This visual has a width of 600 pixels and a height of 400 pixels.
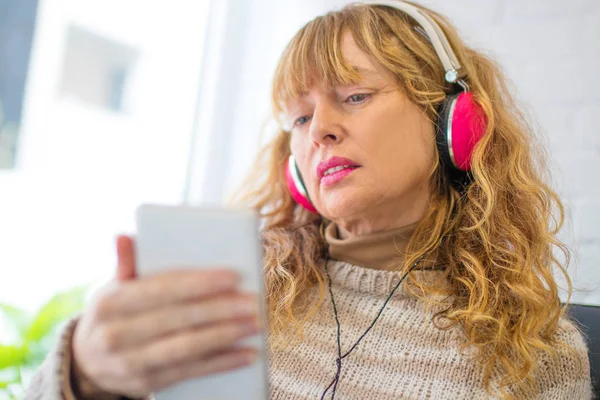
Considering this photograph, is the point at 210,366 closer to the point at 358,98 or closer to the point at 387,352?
the point at 387,352

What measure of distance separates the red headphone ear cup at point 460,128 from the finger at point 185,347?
0.56 m

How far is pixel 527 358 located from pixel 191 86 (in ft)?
4.01

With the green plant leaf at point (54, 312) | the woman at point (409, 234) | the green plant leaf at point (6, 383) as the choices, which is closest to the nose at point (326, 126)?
the woman at point (409, 234)

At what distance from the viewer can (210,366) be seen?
44cm

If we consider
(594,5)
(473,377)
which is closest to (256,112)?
(594,5)

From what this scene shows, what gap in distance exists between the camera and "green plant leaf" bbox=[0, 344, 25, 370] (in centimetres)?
111

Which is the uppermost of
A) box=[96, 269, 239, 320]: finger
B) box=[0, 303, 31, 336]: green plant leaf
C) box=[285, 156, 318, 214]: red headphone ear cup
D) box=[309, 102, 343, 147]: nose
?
box=[309, 102, 343, 147]: nose

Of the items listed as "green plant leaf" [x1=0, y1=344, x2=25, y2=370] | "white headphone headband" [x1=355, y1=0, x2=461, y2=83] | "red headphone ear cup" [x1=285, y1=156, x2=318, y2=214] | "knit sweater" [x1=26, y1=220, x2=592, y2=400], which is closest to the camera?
"knit sweater" [x1=26, y1=220, x2=592, y2=400]

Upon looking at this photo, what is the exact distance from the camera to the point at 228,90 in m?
1.65

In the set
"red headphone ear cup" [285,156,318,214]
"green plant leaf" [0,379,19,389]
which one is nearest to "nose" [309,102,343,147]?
"red headphone ear cup" [285,156,318,214]

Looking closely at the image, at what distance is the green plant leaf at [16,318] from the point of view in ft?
3.76

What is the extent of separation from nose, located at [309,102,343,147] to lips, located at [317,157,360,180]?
0.03 metres

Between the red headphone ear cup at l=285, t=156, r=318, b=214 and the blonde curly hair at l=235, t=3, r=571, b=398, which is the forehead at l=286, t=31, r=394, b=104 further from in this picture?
the red headphone ear cup at l=285, t=156, r=318, b=214

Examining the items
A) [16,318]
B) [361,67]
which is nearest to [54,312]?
[16,318]
